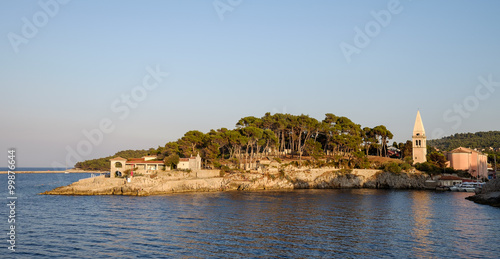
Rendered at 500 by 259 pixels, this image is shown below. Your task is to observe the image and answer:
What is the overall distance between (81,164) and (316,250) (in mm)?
195604

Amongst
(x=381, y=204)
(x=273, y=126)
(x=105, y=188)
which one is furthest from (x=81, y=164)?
(x=381, y=204)

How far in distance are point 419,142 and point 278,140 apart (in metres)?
36.2

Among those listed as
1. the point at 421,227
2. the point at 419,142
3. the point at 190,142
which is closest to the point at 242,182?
the point at 190,142

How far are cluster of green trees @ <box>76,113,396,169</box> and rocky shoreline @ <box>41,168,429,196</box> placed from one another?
6011 millimetres

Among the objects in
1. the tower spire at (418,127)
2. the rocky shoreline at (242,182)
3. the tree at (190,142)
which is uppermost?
the tower spire at (418,127)

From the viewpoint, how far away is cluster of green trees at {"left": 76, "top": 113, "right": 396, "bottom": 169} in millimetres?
82688

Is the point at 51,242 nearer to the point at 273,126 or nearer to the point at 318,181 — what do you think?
the point at 318,181

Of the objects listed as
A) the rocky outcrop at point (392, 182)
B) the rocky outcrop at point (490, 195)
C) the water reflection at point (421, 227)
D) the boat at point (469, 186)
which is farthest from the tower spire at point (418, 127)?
the water reflection at point (421, 227)

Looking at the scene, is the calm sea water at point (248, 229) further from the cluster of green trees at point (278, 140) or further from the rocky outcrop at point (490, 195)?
the cluster of green trees at point (278, 140)

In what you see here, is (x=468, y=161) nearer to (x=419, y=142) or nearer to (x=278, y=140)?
(x=419, y=142)

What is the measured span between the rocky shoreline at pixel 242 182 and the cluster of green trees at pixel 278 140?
601 cm

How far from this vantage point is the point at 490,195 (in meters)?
56.4

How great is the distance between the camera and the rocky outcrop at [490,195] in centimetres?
5408

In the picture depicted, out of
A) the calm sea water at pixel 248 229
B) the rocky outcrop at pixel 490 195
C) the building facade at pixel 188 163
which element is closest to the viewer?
the calm sea water at pixel 248 229
